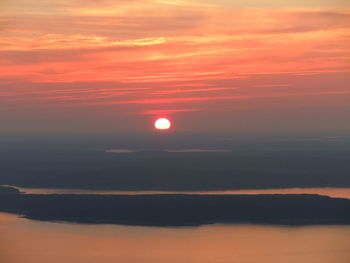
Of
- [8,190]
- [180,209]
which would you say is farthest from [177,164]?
[180,209]

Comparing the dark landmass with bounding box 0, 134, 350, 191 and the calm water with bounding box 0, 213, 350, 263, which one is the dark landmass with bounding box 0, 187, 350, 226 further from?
the dark landmass with bounding box 0, 134, 350, 191

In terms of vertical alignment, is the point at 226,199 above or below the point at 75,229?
above

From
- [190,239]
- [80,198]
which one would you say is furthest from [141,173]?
[190,239]

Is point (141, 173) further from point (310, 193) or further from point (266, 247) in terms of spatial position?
point (266, 247)

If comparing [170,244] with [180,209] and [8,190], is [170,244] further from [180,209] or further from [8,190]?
[8,190]

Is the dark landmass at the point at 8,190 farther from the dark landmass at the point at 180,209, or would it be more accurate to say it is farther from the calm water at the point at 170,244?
the calm water at the point at 170,244
